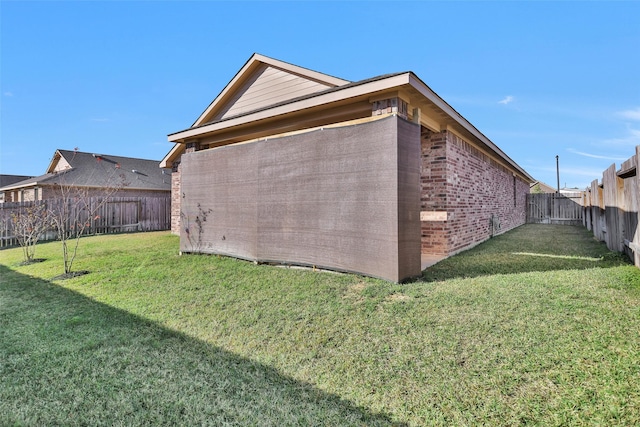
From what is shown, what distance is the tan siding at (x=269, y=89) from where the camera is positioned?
317 inches

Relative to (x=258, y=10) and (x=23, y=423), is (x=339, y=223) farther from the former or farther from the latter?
(x=258, y=10)

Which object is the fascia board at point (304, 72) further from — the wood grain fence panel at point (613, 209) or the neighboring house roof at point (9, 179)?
the neighboring house roof at point (9, 179)

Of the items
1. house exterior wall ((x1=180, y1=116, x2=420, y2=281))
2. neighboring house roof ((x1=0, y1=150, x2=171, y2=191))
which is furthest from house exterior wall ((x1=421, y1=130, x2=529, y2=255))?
neighboring house roof ((x1=0, y1=150, x2=171, y2=191))

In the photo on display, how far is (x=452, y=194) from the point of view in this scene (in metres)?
6.43

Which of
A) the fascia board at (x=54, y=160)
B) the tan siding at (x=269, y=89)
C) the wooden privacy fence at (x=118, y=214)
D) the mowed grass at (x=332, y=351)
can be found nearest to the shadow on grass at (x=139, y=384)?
the mowed grass at (x=332, y=351)

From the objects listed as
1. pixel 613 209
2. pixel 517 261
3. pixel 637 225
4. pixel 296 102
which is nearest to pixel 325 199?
pixel 296 102

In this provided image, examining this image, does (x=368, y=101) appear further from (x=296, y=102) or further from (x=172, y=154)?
(x=172, y=154)

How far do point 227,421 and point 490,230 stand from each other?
1026 centimetres

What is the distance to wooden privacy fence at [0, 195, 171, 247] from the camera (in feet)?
37.8

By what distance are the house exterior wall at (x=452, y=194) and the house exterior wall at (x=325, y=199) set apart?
2082mm

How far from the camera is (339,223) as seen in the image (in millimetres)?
4688

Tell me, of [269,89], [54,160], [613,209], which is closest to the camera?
[613,209]

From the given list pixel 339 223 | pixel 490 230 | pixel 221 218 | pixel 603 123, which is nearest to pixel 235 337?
pixel 339 223

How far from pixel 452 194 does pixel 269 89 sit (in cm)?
624
